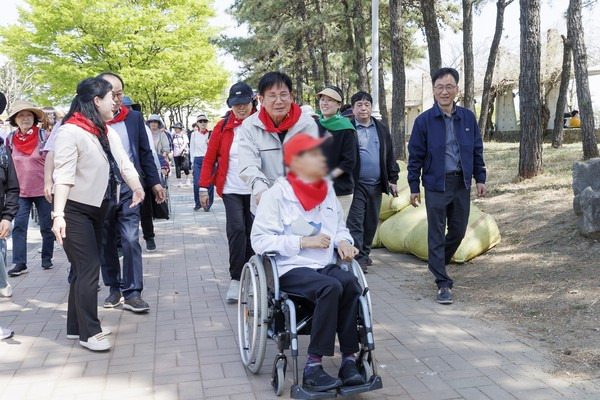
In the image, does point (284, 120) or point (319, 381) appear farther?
point (284, 120)

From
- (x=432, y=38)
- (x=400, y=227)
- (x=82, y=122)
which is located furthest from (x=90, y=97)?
(x=432, y=38)

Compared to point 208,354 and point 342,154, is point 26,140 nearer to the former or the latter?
point 208,354

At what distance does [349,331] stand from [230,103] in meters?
2.77

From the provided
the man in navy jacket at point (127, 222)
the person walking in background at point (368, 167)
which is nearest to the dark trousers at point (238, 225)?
the man in navy jacket at point (127, 222)

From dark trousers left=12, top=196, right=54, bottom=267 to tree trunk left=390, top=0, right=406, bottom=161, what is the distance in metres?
10.5

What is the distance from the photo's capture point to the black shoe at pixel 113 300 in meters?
5.39

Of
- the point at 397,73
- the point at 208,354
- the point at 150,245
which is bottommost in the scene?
the point at 208,354

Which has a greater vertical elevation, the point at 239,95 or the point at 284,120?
the point at 239,95

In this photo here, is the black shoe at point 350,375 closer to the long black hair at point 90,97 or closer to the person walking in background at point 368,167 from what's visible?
the long black hair at point 90,97

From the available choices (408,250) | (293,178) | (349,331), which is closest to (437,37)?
(408,250)

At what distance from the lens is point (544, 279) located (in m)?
5.50

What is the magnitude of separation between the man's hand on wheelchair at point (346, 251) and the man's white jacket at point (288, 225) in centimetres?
5

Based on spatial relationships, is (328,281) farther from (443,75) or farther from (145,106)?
(145,106)

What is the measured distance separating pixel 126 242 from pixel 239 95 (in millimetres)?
1670
